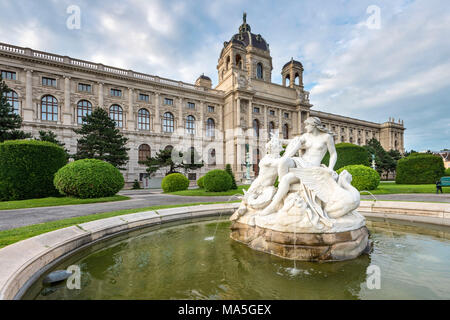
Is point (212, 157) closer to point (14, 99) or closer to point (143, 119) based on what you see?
point (143, 119)

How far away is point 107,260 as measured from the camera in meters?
3.59

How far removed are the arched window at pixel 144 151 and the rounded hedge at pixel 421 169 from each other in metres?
33.8

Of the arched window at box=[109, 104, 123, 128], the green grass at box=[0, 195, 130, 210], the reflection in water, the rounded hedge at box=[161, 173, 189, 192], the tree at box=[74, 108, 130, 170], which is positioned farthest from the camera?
the arched window at box=[109, 104, 123, 128]

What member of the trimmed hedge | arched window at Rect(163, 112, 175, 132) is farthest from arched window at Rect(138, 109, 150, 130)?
the trimmed hedge

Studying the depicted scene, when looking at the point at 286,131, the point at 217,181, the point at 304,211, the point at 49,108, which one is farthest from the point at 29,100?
the point at 286,131

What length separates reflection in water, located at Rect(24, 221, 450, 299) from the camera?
2.53 meters

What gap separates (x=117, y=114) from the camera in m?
31.3

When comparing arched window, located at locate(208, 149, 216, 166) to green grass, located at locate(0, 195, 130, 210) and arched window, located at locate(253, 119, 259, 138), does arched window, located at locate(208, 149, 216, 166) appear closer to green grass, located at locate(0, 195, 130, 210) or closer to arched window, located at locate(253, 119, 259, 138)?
arched window, located at locate(253, 119, 259, 138)

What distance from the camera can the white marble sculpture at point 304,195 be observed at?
374 cm

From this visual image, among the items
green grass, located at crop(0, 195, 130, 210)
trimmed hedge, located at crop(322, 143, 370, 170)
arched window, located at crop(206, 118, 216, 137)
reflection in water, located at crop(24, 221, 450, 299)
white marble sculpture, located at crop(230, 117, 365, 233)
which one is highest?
arched window, located at crop(206, 118, 216, 137)

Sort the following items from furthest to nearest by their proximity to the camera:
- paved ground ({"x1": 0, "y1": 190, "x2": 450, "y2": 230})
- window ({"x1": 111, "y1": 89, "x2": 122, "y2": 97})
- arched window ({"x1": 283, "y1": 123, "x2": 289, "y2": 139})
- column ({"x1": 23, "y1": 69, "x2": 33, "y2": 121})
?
arched window ({"x1": 283, "y1": 123, "x2": 289, "y2": 139}) → window ({"x1": 111, "y1": 89, "x2": 122, "y2": 97}) → column ({"x1": 23, "y1": 69, "x2": 33, "y2": 121}) → paved ground ({"x1": 0, "y1": 190, "x2": 450, "y2": 230})

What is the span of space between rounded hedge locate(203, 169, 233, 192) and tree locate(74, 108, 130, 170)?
1396cm

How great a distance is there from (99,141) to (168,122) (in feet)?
44.0
